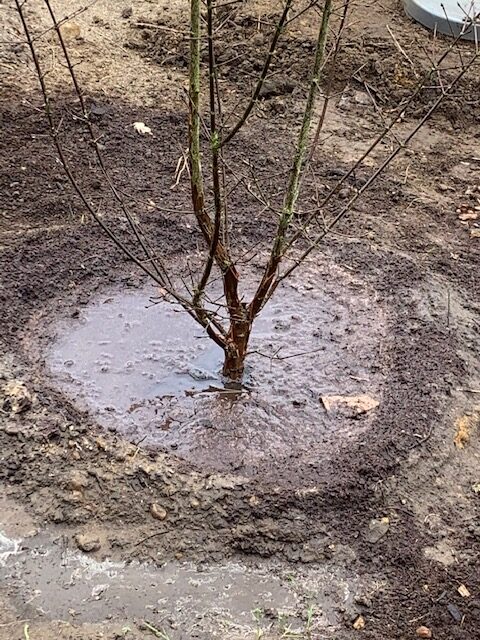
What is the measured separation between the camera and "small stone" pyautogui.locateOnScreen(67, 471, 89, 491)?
2.81m

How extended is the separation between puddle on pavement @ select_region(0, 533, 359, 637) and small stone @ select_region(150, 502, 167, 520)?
17cm

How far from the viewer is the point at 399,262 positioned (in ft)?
13.3

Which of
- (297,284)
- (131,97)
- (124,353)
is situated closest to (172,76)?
(131,97)

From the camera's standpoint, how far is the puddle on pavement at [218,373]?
10.3 ft

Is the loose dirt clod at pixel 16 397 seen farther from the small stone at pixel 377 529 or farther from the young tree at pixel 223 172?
the small stone at pixel 377 529

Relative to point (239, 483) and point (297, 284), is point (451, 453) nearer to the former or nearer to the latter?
point (239, 483)

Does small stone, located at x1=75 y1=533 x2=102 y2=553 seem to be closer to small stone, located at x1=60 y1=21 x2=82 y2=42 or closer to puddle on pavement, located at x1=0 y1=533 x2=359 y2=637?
puddle on pavement, located at x1=0 y1=533 x2=359 y2=637

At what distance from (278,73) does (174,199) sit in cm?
182

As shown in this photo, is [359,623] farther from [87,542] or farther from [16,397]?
[16,397]

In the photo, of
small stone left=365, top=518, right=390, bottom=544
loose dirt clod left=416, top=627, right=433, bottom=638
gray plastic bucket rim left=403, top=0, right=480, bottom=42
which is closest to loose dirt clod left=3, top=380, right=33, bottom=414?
small stone left=365, top=518, right=390, bottom=544

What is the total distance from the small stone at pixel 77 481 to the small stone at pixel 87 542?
0.56 ft

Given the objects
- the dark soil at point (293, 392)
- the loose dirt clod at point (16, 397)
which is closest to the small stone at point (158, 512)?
the dark soil at point (293, 392)

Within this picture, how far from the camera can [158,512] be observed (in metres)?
2.77

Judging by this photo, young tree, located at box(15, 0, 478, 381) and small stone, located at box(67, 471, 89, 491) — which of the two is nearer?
young tree, located at box(15, 0, 478, 381)
